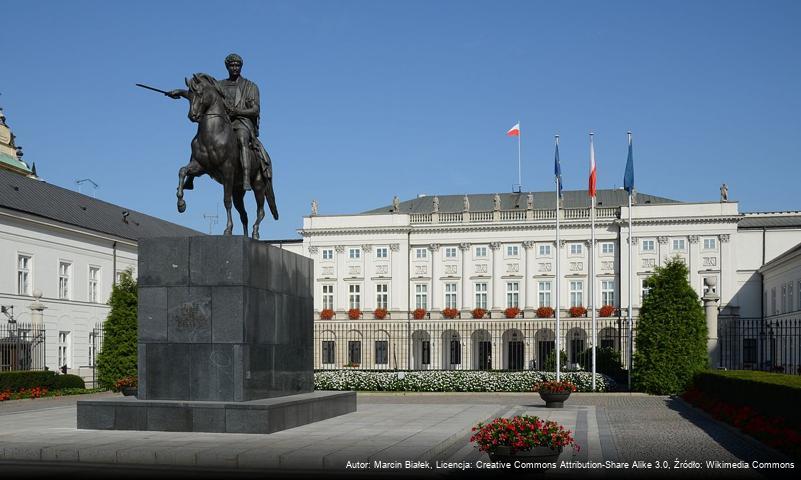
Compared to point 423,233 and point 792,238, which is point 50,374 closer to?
point 423,233

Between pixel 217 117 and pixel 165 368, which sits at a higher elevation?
pixel 217 117

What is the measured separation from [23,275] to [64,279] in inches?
158

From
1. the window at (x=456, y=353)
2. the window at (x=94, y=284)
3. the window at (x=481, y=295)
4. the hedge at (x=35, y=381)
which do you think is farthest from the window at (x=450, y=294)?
the hedge at (x=35, y=381)

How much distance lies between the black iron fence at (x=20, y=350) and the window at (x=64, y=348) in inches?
222

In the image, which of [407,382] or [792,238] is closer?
[407,382]

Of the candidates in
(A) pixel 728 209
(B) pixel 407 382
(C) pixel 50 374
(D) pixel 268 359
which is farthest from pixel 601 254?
(D) pixel 268 359

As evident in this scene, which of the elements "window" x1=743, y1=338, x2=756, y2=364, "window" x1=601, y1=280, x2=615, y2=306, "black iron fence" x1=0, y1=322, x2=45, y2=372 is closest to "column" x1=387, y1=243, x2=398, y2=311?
"window" x1=601, y1=280, x2=615, y2=306

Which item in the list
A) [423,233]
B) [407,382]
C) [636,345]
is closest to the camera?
[636,345]

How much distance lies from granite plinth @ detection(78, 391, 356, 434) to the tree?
62.7 ft

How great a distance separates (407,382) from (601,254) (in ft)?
144

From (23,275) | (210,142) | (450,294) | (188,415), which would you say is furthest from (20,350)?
(450,294)

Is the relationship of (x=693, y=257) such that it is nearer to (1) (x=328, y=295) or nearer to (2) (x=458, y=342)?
(2) (x=458, y=342)

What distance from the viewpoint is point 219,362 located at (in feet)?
58.0

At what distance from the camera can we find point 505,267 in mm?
81625
